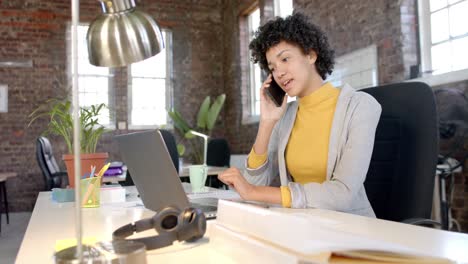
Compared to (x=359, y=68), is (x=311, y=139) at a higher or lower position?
lower

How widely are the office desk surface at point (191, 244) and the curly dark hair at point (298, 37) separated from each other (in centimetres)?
78

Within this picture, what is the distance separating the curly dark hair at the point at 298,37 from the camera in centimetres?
181

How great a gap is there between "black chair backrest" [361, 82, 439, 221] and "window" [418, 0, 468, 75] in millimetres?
2144

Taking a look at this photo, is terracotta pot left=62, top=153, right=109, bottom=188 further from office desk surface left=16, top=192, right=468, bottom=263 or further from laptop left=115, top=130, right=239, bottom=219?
laptop left=115, top=130, right=239, bottom=219

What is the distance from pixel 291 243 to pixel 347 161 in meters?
0.84

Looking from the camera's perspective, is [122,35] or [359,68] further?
[359,68]

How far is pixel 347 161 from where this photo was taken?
1494mm

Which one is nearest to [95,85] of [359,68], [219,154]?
[219,154]

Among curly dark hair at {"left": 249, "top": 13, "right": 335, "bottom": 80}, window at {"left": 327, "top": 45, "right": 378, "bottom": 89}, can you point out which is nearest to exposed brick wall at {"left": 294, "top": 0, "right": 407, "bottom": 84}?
window at {"left": 327, "top": 45, "right": 378, "bottom": 89}

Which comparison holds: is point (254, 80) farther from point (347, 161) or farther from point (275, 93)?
point (347, 161)

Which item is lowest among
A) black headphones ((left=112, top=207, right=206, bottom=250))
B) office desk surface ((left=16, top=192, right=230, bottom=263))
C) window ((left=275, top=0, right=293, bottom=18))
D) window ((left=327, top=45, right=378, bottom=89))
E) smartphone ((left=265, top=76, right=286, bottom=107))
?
office desk surface ((left=16, top=192, right=230, bottom=263))

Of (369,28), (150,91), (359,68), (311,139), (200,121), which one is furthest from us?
(150,91)

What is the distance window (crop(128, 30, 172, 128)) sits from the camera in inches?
295

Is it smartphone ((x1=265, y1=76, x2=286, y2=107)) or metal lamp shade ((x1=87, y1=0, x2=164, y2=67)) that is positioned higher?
metal lamp shade ((x1=87, y1=0, x2=164, y2=67))
